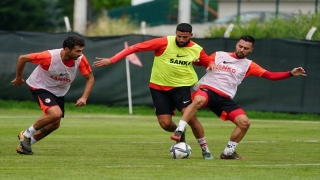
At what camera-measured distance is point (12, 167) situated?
1135cm

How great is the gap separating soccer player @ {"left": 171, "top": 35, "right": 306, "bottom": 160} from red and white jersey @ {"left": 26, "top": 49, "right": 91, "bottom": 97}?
1.89m

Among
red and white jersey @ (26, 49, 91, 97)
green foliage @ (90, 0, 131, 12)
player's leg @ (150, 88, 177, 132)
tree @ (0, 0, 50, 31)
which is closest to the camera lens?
red and white jersey @ (26, 49, 91, 97)

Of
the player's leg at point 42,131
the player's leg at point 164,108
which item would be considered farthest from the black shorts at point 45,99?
the player's leg at point 164,108

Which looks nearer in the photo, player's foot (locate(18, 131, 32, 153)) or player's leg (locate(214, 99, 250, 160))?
player's leg (locate(214, 99, 250, 160))

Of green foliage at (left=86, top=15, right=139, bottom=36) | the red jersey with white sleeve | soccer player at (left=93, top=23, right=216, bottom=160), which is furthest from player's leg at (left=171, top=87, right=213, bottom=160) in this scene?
green foliage at (left=86, top=15, right=139, bottom=36)

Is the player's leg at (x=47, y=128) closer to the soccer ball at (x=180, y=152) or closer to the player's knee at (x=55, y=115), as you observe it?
the player's knee at (x=55, y=115)

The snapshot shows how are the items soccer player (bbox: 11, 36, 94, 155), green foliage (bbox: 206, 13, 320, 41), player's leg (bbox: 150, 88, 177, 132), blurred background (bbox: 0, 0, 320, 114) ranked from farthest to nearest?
green foliage (bbox: 206, 13, 320, 41)
blurred background (bbox: 0, 0, 320, 114)
player's leg (bbox: 150, 88, 177, 132)
soccer player (bbox: 11, 36, 94, 155)

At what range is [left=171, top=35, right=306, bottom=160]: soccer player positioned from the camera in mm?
13094

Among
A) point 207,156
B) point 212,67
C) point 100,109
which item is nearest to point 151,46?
point 212,67

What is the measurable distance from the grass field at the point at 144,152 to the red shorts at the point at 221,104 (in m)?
0.69

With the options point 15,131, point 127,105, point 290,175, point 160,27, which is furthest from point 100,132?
point 160,27

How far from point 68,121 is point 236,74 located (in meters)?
8.87

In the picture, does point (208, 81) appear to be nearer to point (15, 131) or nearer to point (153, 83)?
point (153, 83)

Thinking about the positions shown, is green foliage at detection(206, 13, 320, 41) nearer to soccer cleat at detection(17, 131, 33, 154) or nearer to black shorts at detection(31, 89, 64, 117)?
black shorts at detection(31, 89, 64, 117)
